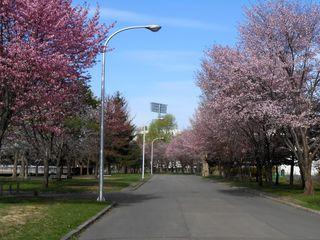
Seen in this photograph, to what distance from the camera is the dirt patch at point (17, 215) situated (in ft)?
47.4

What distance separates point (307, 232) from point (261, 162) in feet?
115

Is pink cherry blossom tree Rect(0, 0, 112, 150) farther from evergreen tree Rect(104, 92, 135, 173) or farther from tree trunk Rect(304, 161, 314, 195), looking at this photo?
evergreen tree Rect(104, 92, 135, 173)

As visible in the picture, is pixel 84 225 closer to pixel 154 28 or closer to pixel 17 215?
pixel 17 215

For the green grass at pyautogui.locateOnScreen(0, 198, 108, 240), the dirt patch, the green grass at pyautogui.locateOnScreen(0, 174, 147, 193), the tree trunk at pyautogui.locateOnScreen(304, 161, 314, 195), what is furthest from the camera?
the green grass at pyautogui.locateOnScreen(0, 174, 147, 193)

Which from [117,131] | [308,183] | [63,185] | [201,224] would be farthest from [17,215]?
[117,131]

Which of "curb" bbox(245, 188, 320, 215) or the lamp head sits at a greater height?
the lamp head

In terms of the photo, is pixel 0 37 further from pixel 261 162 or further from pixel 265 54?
pixel 261 162

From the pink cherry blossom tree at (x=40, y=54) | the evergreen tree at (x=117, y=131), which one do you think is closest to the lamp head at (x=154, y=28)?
the pink cherry blossom tree at (x=40, y=54)

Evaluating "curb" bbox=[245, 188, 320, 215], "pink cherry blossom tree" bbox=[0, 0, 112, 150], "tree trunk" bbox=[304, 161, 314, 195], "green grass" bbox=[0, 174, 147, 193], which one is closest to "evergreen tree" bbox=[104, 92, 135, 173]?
"green grass" bbox=[0, 174, 147, 193]

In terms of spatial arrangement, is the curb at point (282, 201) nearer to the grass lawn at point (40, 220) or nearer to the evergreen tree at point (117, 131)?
the grass lawn at point (40, 220)

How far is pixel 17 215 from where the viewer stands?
17.1 meters

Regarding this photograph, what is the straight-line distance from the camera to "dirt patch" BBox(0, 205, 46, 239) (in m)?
14.4

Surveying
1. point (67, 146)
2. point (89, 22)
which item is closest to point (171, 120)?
point (67, 146)

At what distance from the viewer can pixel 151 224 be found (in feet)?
56.5
